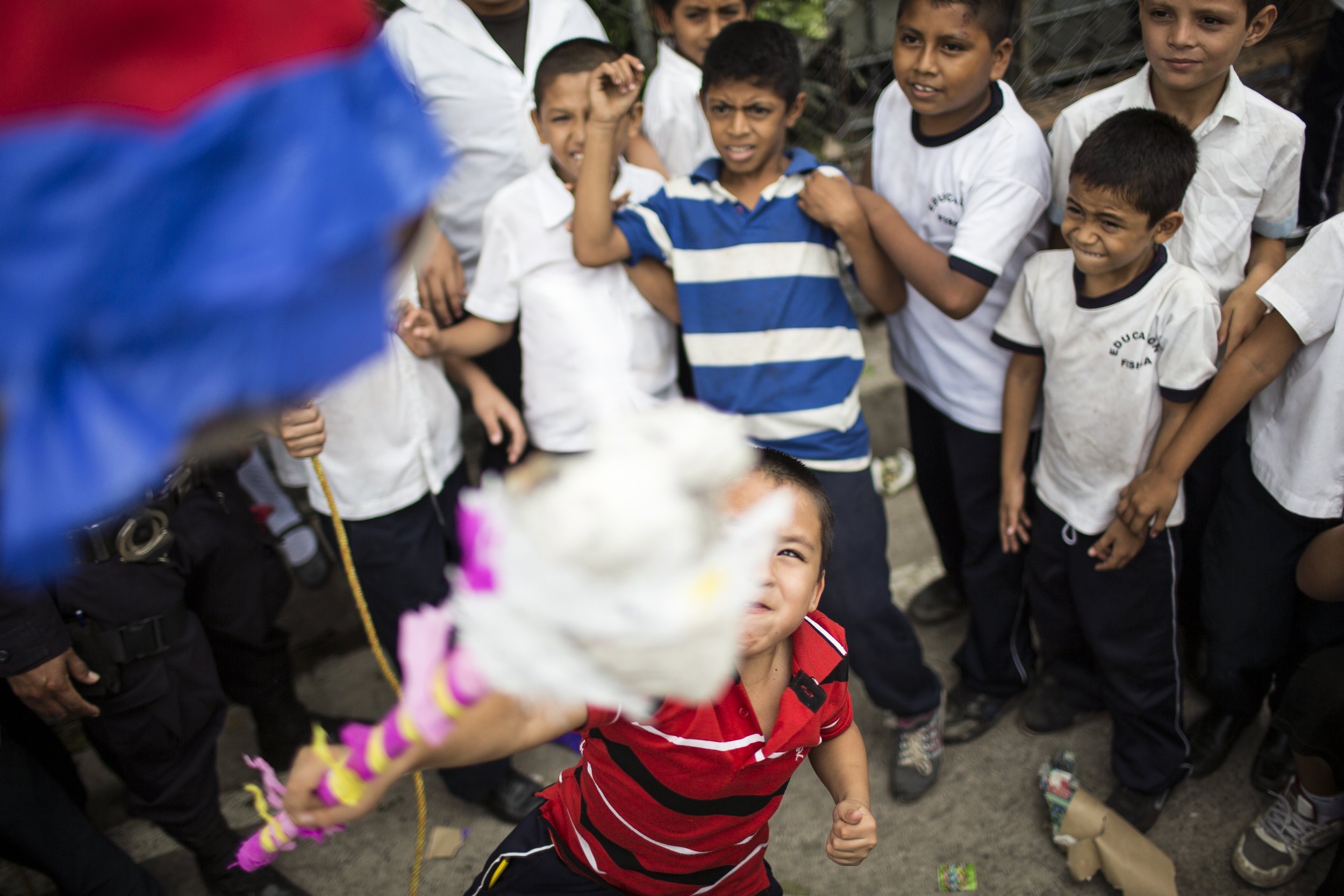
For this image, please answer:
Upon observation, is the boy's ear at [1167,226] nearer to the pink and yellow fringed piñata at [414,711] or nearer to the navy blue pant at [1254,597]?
the navy blue pant at [1254,597]

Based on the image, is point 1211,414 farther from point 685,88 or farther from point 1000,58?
point 685,88

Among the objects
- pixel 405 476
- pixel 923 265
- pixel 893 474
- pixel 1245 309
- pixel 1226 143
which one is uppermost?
pixel 1226 143

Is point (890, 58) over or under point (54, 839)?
over

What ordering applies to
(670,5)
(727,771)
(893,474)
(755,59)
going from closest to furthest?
(727,771) → (755,59) → (670,5) → (893,474)

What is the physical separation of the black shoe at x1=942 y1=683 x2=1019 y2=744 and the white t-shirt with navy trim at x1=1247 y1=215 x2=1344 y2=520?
A: 0.98m

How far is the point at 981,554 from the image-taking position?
98.4 inches

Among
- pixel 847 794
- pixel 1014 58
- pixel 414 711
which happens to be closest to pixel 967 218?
pixel 847 794

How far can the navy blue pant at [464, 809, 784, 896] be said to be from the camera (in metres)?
1.43

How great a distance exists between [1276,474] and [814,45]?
253 cm

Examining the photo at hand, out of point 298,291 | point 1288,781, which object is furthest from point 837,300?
point 298,291

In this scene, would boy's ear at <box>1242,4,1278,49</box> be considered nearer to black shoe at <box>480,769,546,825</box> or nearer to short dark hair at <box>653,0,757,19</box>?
short dark hair at <box>653,0,757,19</box>

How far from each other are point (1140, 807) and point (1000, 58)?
6.28 ft

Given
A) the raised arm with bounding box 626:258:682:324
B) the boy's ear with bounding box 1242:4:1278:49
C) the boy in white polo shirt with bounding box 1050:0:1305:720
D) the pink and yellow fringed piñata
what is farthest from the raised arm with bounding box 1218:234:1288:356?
the pink and yellow fringed piñata

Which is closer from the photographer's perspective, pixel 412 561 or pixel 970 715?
pixel 412 561
